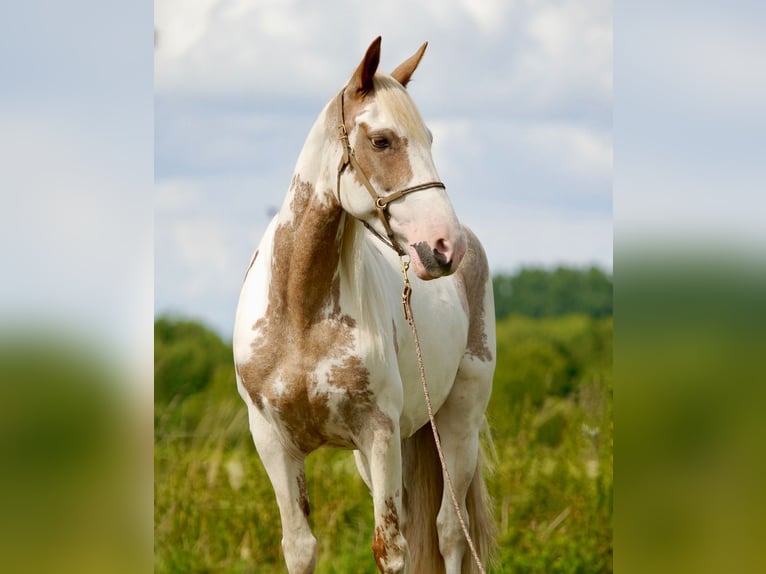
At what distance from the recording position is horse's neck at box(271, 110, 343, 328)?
3.03 meters

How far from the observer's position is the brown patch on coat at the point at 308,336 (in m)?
3.04

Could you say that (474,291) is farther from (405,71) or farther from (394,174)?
(394,174)

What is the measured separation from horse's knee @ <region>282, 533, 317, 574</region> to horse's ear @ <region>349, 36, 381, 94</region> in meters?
1.66

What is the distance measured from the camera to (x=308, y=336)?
3.07m

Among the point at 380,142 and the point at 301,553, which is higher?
the point at 380,142

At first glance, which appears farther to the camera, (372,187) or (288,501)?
(288,501)

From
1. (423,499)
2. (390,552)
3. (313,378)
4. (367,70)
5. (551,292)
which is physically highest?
(367,70)

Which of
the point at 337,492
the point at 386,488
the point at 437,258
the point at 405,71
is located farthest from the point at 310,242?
the point at 337,492

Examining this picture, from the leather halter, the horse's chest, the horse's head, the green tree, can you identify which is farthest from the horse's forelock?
the green tree

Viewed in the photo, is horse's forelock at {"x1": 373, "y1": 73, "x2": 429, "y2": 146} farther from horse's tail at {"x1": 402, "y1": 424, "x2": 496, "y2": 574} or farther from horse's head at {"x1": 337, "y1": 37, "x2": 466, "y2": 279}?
horse's tail at {"x1": 402, "y1": 424, "x2": 496, "y2": 574}

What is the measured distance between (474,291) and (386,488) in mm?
1413
